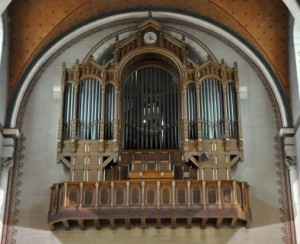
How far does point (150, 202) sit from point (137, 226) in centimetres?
90

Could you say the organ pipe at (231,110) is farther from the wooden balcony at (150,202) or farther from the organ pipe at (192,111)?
the wooden balcony at (150,202)

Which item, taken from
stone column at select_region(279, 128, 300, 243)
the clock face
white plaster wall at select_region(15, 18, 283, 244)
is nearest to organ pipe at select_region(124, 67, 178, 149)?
the clock face

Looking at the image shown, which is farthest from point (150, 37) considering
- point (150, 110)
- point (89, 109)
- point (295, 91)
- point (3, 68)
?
point (295, 91)

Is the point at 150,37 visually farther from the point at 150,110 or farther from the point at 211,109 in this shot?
the point at 211,109

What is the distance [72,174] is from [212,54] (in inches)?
214

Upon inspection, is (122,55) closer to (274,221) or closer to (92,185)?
(92,185)

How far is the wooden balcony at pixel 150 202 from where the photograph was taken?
14477 mm

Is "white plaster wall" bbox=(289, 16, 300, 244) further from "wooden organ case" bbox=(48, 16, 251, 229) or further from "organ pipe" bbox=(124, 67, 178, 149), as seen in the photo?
"organ pipe" bbox=(124, 67, 178, 149)

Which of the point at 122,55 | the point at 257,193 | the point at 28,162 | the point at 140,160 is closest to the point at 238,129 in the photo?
the point at 257,193

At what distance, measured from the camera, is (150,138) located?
52.7ft

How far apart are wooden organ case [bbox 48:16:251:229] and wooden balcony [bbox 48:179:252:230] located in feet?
0.08

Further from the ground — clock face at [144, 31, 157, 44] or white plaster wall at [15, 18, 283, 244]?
clock face at [144, 31, 157, 44]

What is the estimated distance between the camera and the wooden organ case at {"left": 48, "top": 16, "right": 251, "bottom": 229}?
1463cm

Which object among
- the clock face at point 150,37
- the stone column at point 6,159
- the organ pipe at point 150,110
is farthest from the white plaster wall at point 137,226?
the organ pipe at point 150,110
